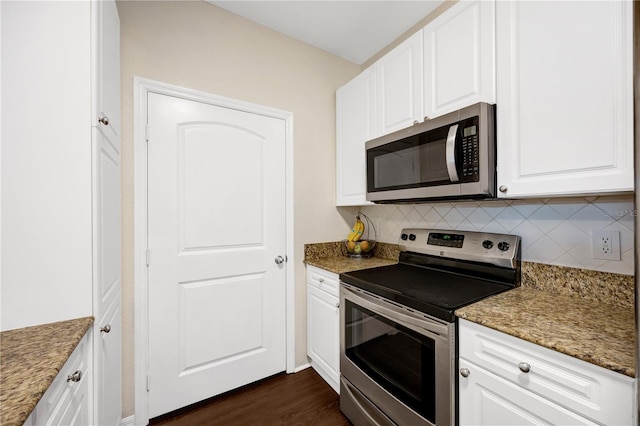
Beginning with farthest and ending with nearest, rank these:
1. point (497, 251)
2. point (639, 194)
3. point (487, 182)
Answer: point (497, 251) → point (487, 182) → point (639, 194)

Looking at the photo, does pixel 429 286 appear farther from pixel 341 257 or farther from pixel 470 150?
pixel 341 257

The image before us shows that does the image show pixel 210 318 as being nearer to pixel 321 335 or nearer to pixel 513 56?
pixel 321 335

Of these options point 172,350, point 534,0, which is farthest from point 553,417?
point 172,350

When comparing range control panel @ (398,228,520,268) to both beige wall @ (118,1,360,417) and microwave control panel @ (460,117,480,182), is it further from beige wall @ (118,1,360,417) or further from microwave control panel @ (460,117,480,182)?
beige wall @ (118,1,360,417)

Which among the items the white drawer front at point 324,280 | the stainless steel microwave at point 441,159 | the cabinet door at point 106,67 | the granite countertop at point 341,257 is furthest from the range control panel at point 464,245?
the cabinet door at point 106,67

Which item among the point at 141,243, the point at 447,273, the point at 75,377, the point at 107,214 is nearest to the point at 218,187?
the point at 141,243

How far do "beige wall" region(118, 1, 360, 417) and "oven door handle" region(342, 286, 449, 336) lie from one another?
73 centimetres

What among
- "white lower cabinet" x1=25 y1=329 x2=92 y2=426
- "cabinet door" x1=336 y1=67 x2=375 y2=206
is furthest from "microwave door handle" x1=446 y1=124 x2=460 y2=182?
"white lower cabinet" x1=25 y1=329 x2=92 y2=426

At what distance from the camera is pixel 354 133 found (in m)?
2.09

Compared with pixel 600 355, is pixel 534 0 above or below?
above

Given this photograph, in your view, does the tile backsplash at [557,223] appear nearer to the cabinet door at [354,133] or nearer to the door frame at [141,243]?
the cabinet door at [354,133]

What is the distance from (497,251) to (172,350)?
6.61ft

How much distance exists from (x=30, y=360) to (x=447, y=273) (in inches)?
72.2

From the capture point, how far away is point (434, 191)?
4.65 ft
